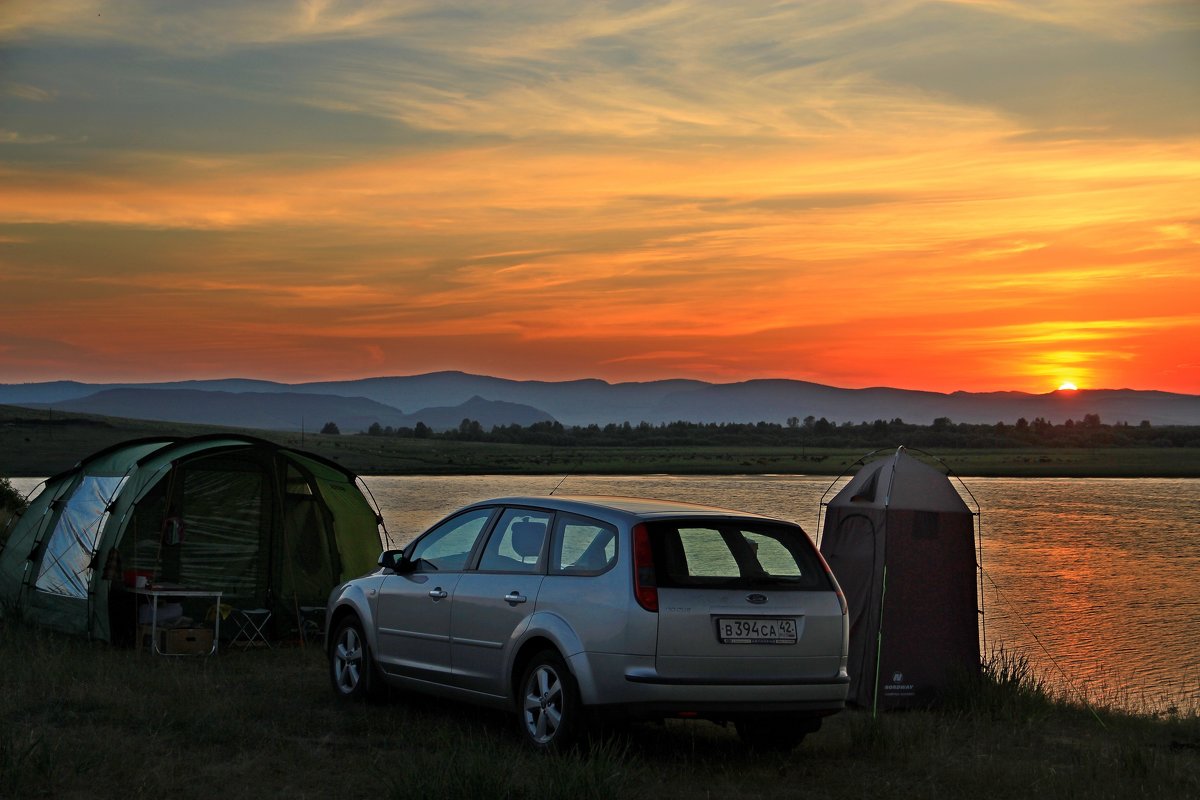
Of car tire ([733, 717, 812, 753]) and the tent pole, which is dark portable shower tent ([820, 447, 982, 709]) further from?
car tire ([733, 717, 812, 753])

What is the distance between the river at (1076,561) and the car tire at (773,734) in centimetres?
581

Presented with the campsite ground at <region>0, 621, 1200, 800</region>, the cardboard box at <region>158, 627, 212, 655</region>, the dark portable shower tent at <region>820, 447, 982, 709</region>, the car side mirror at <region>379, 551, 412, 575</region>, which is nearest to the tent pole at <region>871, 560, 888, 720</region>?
the dark portable shower tent at <region>820, 447, 982, 709</region>

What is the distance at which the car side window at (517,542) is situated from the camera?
9344 mm

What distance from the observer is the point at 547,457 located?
4385 inches

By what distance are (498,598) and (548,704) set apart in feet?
3.03

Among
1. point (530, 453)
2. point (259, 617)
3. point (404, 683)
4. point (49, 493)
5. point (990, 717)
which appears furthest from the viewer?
point (530, 453)

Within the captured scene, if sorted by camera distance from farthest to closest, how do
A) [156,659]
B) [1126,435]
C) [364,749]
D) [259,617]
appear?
[1126,435] → [259,617] → [156,659] → [364,749]

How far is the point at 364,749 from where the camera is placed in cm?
922

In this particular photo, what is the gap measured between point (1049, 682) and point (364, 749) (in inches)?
367

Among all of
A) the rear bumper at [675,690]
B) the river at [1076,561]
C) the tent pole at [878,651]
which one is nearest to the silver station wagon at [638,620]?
the rear bumper at [675,690]

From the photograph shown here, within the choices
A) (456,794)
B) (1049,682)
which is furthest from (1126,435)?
(456,794)

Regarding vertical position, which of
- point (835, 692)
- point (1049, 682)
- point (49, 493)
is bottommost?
point (1049, 682)

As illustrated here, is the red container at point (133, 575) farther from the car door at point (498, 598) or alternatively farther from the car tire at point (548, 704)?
the car tire at point (548, 704)

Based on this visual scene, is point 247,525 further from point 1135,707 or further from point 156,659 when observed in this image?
point 1135,707
